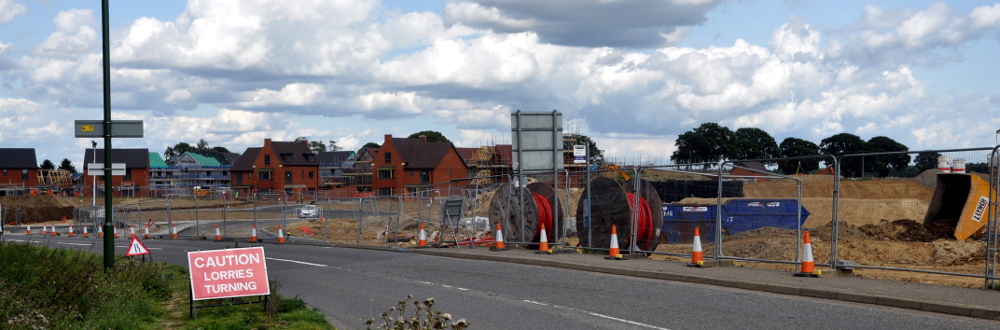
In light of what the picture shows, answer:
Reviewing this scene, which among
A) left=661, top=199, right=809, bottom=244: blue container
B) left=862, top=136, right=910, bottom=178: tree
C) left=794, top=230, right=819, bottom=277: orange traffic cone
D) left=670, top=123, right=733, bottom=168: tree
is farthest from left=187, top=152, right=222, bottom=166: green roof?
left=862, top=136, right=910, bottom=178: tree

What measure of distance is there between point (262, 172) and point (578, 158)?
91.7 meters

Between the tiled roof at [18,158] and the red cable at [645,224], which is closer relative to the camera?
the red cable at [645,224]

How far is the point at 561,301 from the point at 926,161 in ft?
22.7

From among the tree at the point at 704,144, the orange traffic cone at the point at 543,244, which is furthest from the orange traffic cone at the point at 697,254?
the tree at the point at 704,144

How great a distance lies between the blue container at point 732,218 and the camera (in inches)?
812

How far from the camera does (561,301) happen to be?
14.4 m

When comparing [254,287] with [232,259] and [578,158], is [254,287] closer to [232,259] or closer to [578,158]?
[232,259]

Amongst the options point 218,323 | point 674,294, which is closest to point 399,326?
point 218,323

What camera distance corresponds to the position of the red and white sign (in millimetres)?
12656

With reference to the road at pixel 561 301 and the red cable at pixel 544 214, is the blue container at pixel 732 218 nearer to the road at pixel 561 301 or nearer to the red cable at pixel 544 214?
the red cable at pixel 544 214

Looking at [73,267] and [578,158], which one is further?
[578,158]

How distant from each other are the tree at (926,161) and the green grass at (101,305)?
33.7ft

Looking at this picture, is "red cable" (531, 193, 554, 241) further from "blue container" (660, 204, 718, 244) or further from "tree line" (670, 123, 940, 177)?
"tree line" (670, 123, 940, 177)

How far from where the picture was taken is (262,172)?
113 meters
